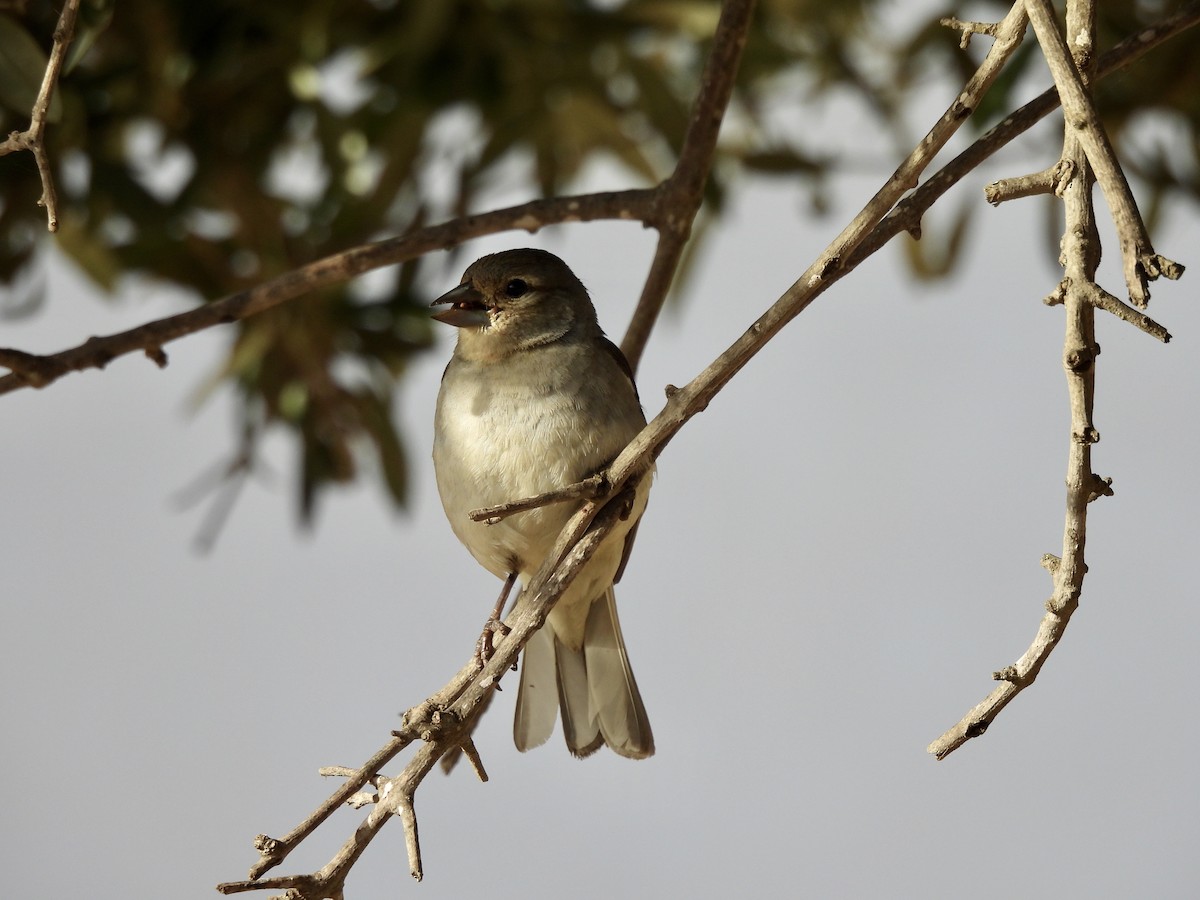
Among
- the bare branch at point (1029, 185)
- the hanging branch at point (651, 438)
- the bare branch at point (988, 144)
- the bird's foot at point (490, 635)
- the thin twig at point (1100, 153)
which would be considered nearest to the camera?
the thin twig at point (1100, 153)

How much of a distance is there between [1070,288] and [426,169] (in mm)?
2988

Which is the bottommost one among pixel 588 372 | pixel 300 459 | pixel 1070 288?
pixel 1070 288

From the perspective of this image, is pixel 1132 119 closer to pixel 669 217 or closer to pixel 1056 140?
pixel 1056 140

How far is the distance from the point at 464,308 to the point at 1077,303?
1922mm

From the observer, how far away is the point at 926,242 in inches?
206

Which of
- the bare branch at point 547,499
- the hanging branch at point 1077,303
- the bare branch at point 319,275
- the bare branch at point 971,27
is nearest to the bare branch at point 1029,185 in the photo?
the hanging branch at point 1077,303

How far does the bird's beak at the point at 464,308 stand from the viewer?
343cm

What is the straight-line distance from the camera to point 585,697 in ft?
11.3

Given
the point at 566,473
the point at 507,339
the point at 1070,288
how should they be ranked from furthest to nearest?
the point at 507,339 → the point at 566,473 → the point at 1070,288

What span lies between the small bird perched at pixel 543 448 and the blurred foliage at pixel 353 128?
85cm

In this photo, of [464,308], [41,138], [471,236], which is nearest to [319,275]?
[471,236]

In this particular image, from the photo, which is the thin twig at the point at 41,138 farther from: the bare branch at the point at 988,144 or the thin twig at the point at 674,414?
the bare branch at the point at 988,144

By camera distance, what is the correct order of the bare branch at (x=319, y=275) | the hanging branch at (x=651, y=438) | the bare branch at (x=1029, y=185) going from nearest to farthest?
the bare branch at (x=1029, y=185) → the hanging branch at (x=651, y=438) → the bare branch at (x=319, y=275)

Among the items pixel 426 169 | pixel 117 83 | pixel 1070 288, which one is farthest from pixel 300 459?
pixel 1070 288
